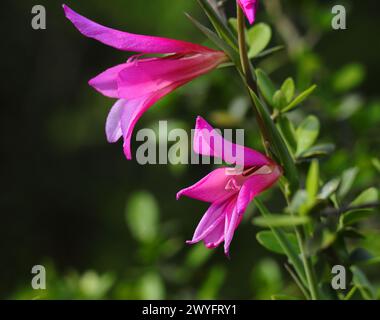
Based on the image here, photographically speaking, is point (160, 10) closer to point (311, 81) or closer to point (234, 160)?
point (311, 81)

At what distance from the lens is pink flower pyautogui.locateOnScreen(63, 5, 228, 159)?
758 millimetres

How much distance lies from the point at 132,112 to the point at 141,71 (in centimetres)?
5

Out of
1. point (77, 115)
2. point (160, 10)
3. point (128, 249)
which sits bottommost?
point (128, 249)

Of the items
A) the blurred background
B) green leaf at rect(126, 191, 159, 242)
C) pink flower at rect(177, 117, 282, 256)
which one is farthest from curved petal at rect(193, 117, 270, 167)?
the blurred background

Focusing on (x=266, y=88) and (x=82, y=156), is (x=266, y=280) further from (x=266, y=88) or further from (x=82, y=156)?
(x=82, y=156)

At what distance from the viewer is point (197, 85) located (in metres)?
1.42

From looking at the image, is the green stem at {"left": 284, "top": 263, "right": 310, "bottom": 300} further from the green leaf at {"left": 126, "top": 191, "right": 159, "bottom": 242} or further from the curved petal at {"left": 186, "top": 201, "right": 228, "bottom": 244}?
the green leaf at {"left": 126, "top": 191, "right": 159, "bottom": 242}

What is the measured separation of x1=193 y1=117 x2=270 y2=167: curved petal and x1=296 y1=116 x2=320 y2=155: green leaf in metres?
0.17

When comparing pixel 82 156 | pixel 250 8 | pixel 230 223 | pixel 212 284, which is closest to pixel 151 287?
pixel 212 284

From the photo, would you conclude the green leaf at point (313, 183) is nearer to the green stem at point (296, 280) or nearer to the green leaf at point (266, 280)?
the green stem at point (296, 280)

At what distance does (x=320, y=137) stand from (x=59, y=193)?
7.98 feet

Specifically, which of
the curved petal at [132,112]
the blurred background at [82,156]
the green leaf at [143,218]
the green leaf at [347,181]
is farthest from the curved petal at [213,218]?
the blurred background at [82,156]
